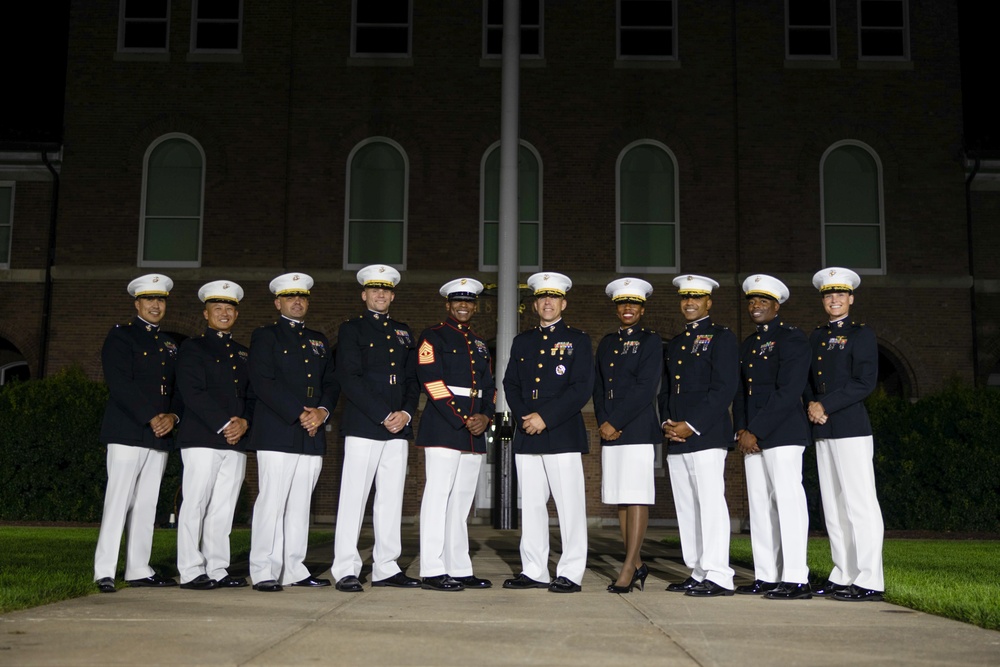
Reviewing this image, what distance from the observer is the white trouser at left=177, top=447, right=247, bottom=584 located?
26.4 feet

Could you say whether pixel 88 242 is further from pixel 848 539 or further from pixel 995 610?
pixel 995 610

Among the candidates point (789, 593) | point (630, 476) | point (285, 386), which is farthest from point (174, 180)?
point (789, 593)

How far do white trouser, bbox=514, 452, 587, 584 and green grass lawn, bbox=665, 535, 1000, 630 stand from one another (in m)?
2.14

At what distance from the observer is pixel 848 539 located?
791 cm

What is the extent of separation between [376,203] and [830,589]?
14.2m

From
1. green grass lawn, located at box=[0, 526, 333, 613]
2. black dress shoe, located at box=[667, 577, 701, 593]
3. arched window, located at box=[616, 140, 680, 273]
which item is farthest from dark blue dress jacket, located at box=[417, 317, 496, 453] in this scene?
arched window, located at box=[616, 140, 680, 273]

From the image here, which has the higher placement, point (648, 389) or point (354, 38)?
point (354, 38)

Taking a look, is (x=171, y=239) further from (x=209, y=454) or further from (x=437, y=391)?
(x=437, y=391)

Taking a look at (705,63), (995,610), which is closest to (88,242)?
(705,63)

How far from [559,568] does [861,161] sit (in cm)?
1505

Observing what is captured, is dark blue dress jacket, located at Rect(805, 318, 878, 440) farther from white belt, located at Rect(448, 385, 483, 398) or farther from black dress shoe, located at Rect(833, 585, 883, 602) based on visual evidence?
white belt, located at Rect(448, 385, 483, 398)

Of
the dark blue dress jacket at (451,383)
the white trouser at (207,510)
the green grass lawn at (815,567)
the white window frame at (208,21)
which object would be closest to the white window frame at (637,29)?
the white window frame at (208,21)

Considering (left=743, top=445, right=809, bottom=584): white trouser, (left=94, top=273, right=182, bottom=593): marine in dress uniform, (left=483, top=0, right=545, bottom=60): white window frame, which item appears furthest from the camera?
(left=483, top=0, right=545, bottom=60): white window frame

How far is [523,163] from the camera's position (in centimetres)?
2084
